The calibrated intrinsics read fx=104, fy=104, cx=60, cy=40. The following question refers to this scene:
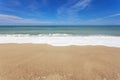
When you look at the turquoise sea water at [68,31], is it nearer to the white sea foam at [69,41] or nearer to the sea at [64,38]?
the sea at [64,38]

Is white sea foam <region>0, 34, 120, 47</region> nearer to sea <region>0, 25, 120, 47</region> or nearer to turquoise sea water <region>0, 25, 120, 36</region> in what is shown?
sea <region>0, 25, 120, 47</region>

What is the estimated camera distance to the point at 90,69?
106 inches

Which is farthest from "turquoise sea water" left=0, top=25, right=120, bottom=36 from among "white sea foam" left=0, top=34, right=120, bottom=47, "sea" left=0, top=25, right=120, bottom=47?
"white sea foam" left=0, top=34, right=120, bottom=47

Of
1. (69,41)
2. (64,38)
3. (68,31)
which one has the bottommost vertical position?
(68,31)

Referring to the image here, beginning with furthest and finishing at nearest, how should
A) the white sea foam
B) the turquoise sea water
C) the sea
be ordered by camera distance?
the turquoise sea water < the sea < the white sea foam

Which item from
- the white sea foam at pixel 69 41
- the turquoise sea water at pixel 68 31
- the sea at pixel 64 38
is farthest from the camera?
the turquoise sea water at pixel 68 31

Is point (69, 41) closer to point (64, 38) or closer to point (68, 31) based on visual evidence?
point (64, 38)

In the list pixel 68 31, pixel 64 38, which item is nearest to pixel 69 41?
pixel 64 38

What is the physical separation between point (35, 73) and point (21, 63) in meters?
0.78

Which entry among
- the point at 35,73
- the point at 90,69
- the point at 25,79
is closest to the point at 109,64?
the point at 90,69

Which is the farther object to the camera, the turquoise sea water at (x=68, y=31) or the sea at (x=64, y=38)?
the turquoise sea water at (x=68, y=31)

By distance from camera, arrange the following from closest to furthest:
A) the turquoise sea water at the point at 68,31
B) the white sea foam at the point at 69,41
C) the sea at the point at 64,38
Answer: the white sea foam at the point at 69,41 < the sea at the point at 64,38 < the turquoise sea water at the point at 68,31

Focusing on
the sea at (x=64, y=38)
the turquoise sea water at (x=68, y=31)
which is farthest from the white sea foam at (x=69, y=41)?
the turquoise sea water at (x=68, y=31)

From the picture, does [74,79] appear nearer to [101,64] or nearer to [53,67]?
[53,67]
